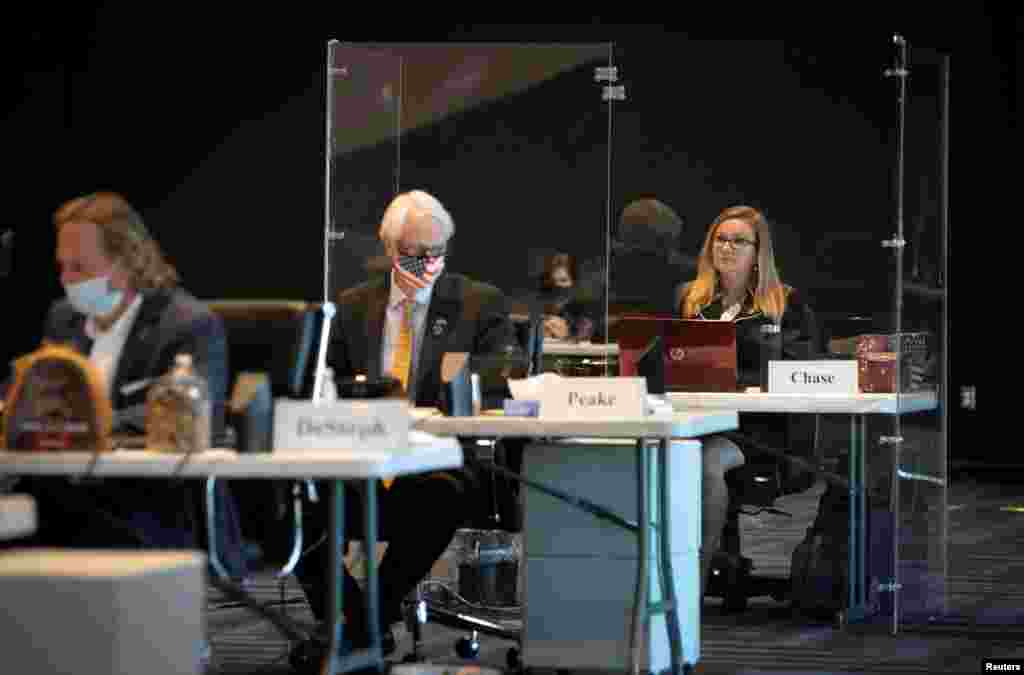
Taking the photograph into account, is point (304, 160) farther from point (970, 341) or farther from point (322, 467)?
point (322, 467)

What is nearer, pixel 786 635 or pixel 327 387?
pixel 327 387

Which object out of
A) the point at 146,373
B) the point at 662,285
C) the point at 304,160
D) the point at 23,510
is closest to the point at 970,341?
the point at 304,160

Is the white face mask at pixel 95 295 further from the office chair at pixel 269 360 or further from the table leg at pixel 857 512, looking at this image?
the table leg at pixel 857 512

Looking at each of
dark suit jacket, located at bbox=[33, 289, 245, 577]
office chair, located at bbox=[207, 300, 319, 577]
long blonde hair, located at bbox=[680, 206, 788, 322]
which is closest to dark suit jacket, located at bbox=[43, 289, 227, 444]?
dark suit jacket, located at bbox=[33, 289, 245, 577]

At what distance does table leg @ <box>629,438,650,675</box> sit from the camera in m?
5.29

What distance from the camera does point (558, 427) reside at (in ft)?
17.0

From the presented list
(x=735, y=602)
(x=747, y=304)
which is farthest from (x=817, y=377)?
(x=735, y=602)

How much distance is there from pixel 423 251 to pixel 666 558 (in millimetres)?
1278

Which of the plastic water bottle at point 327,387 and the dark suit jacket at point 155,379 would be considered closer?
the dark suit jacket at point 155,379

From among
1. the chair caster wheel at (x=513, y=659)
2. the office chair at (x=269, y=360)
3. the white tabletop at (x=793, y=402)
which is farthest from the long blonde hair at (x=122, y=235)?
the white tabletop at (x=793, y=402)

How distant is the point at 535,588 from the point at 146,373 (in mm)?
1352

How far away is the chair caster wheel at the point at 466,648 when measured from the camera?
6.02 metres

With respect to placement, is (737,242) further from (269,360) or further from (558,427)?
(269,360)

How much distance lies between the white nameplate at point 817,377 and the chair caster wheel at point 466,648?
1472 millimetres
